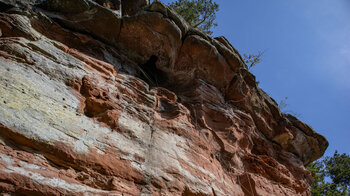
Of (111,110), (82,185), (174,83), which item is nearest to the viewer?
(82,185)

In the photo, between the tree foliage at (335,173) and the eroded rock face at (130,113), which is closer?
the eroded rock face at (130,113)

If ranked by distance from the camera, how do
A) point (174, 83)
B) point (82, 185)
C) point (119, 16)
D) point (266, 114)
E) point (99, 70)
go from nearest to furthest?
Answer: point (82, 185), point (99, 70), point (119, 16), point (174, 83), point (266, 114)

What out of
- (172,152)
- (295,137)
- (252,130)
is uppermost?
(295,137)

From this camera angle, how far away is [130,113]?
261 inches

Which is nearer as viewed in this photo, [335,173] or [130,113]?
[130,113]

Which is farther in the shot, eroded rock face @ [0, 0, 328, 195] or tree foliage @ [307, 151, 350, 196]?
tree foliage @ [307, 151, 350, 196]

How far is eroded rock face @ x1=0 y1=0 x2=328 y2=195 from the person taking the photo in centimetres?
481

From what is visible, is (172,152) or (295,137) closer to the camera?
(172,152)

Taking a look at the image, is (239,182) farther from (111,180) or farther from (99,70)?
(99,70)

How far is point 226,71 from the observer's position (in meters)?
9.71

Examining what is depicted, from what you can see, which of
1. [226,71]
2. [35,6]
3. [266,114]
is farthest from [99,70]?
[266,114]

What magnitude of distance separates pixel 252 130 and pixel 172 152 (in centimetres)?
420

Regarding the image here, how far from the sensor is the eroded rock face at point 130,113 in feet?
15.8

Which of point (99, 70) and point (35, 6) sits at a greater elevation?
point (35, 6)
